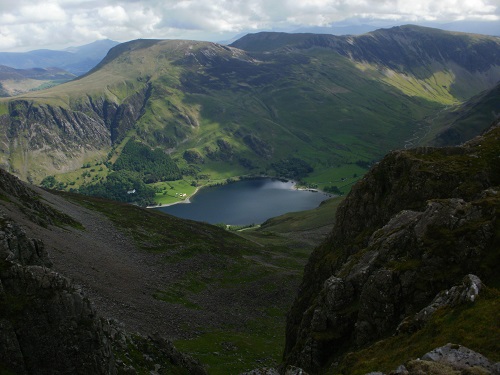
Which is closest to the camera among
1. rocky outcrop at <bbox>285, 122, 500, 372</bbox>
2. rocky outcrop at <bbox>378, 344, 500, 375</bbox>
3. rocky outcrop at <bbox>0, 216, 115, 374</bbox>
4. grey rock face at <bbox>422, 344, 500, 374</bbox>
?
rocky outcrop at <bbox>378, 344, 500, 375</bbox>

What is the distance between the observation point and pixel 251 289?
9294cm

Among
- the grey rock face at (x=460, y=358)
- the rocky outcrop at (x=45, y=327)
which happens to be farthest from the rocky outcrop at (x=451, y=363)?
the rocky outcrop at (x=45, y=327)

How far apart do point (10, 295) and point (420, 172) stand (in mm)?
49000

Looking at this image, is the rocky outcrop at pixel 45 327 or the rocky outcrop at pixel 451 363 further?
the rocky outcrop at pixel 45 327

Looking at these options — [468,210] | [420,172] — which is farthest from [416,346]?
[420,172]

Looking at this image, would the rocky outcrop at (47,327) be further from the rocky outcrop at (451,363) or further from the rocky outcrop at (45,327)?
the rocky outcrop at (451,363)

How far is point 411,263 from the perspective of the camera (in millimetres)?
38406

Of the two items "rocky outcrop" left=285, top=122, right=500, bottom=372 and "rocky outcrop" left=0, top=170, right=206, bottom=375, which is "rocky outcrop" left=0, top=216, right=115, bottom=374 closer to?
"rocky outcrop" left=0, top=170, right=206, bottom=375

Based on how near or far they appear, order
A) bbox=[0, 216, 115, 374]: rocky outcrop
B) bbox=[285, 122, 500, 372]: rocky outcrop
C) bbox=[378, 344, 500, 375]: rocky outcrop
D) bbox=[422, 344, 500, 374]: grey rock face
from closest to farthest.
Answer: bbox=[378, 344, 500, 375]: rocky outcrop
bbox=[422, 344, 500, 374]: grey rock face
bbox=[0, 216, 115, 374]: rocky outcrop
bbox=[285, 122, 500, 372]: rocky outcrop

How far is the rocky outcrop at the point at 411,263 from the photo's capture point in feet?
118

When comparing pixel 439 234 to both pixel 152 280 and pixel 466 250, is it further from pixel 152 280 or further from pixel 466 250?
pixel 152 280

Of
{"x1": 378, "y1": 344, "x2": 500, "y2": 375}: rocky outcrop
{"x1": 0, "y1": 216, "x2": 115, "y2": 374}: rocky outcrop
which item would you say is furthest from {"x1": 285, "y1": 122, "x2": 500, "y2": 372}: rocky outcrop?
{"x1": 0, "y1": 216, "x2": 115, "y2": 374}: rocky outcrop

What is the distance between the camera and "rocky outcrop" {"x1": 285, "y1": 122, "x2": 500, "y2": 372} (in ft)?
118

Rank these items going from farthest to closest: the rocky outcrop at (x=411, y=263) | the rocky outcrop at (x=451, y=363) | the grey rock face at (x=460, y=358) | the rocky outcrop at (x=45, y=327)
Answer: the rocky outcrop at (x=411, y=263) → the rocky outcrop at (x=45, y=327) → the grey rock face at (x=460, y=358) → the rocky outcrop at (x=451, y=363)
